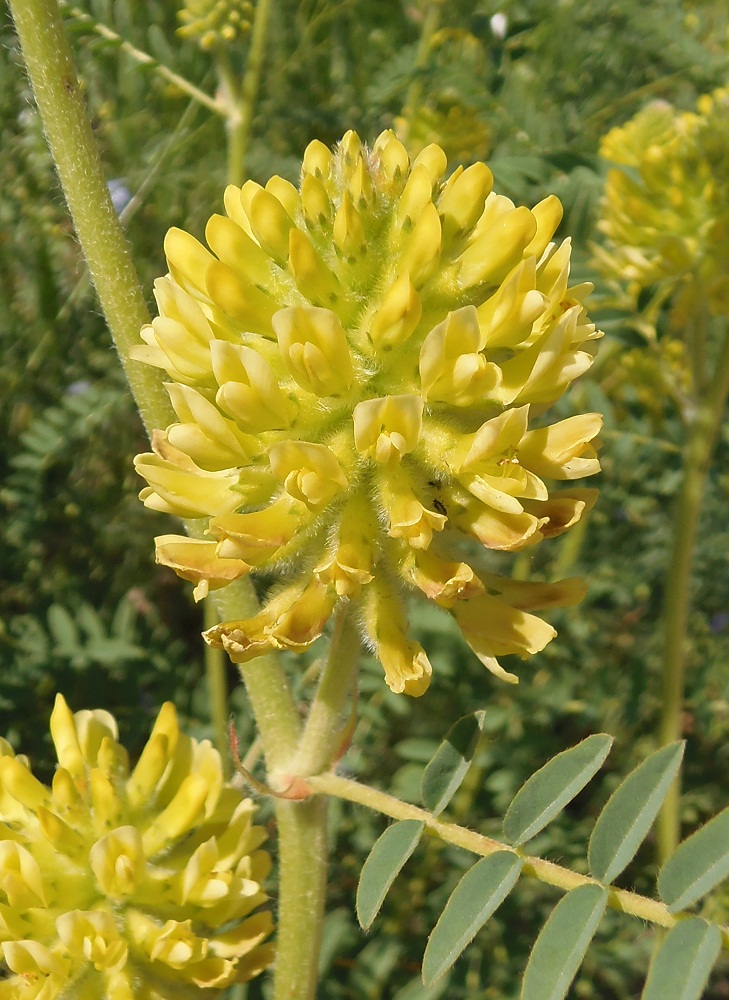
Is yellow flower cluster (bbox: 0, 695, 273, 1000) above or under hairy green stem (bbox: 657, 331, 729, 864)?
above

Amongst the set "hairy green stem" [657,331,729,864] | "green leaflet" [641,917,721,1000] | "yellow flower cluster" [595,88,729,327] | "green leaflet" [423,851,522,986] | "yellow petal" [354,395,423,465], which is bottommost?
"hairy green stem" [657,331,729,864]

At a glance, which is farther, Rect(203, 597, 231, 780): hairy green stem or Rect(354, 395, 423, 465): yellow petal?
Rect(203, 597, 231, 780): hairy green stem

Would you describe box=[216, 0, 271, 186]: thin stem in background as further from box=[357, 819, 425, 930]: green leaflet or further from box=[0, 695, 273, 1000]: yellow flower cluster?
box=[357, 819, 425, 930]: green leaflet

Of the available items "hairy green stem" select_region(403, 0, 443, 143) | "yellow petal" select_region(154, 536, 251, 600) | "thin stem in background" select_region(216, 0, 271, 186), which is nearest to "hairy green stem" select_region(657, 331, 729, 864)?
"hairy green stem" select_region(403, 0, 443, 143)

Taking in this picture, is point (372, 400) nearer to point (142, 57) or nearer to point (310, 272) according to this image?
point (310, 272)

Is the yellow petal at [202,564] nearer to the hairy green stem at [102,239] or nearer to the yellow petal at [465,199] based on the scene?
the hairy green stem at [102,239]

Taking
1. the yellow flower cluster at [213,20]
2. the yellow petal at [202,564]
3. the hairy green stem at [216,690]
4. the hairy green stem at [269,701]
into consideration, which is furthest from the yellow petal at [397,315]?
the yellow flower cluster at [213,20]
